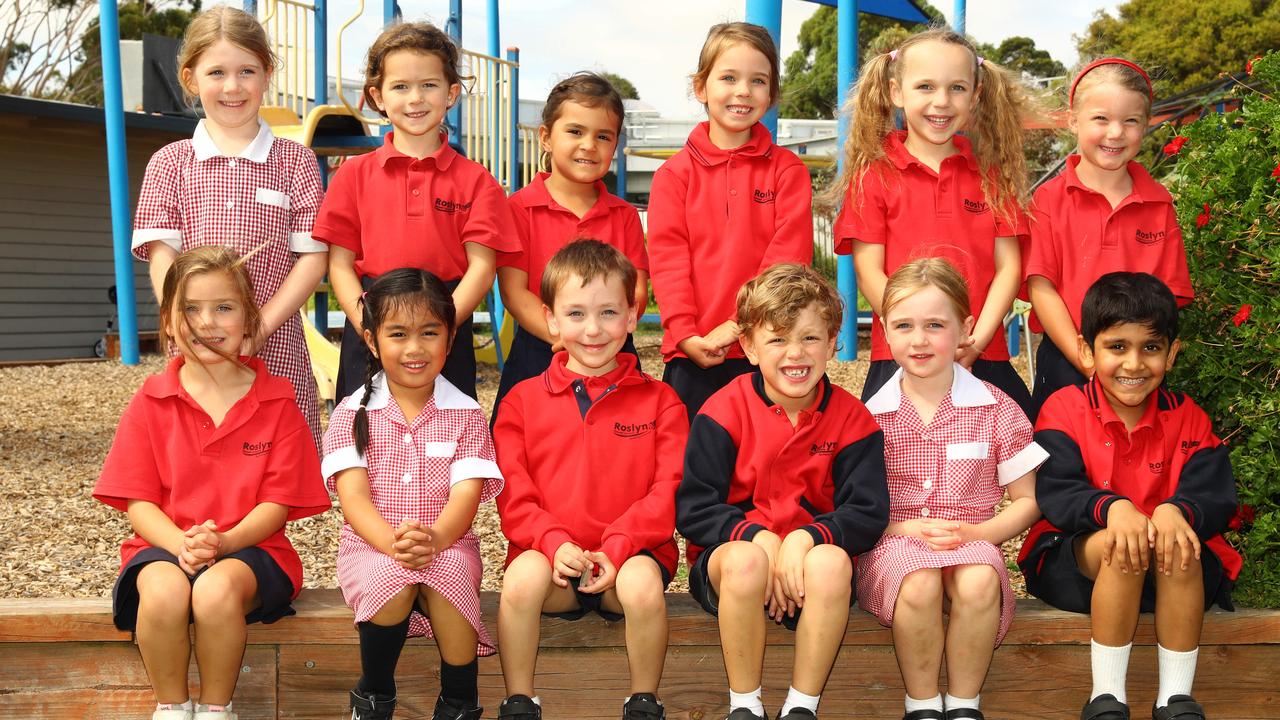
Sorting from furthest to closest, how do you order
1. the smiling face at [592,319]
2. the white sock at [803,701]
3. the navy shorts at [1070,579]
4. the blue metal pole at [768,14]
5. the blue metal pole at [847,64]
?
the blue metal pole at [847,64] < the blue metal pole at [768,14] < the smiling face at [592,319] < the navy shorts at [1070,579] < the white sock at [803,701]

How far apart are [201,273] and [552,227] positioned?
43.9 inches

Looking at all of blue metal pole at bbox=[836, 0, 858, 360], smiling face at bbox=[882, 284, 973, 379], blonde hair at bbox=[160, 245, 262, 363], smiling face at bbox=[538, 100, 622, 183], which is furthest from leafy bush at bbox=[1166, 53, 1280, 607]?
blue metal pole at bbox=[836, 0, 858, 360]

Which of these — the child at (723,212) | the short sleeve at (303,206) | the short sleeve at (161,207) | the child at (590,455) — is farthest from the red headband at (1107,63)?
the short sleeve at (161,207)

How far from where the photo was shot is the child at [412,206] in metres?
3.59

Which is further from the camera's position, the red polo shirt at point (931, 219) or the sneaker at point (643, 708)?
the red polo shirt at point (931, 219)

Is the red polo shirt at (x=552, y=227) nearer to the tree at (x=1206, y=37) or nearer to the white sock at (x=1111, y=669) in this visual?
the white sock at (x=1111, y=669)

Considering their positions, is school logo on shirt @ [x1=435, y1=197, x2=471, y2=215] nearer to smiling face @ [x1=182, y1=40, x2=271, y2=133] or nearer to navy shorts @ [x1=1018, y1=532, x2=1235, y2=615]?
smiling face @ [x1=182, y1=40, x2=271, y2=133]

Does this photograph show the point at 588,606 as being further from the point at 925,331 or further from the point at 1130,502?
the point at 1130,502

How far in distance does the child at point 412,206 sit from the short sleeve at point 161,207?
0.44 metres

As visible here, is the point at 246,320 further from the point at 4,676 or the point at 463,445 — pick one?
the point at 4,676

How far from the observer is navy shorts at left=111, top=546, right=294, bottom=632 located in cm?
285

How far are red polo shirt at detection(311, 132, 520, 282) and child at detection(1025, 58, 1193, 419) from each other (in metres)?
1.59

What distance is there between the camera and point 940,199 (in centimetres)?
361

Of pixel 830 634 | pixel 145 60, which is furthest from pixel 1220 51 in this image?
pixel 830 634
